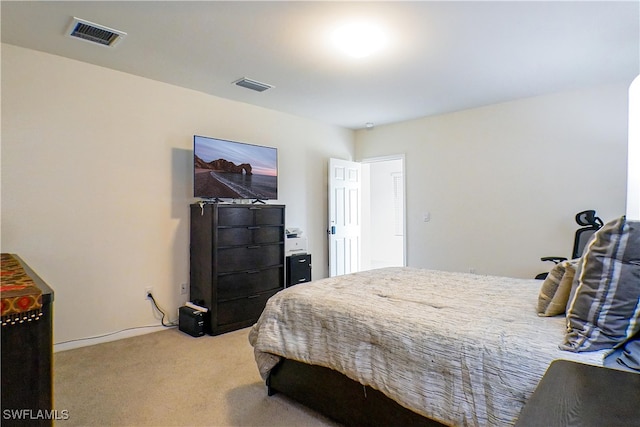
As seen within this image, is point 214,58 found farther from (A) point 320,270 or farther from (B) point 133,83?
(A) point 320,270

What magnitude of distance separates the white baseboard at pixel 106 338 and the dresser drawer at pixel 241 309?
2.19 feet

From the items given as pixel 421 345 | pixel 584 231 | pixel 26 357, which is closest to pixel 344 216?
pixel 584 231

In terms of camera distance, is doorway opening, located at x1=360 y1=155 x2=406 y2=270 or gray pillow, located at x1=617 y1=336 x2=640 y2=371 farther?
doorway opening, located at x1=360 y1=155 x2=406 y2=270

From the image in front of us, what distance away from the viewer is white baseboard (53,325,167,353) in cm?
307

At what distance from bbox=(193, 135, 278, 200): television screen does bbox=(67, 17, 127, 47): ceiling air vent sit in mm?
1098

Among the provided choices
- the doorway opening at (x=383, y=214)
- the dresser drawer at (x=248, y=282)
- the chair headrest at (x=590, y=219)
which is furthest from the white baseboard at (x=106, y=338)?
the doorway opening at (x=383, y=214)

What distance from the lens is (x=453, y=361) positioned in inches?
56.1

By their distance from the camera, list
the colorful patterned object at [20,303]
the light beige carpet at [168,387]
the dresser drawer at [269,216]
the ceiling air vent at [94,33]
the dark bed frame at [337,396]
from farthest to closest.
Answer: the dresser drawer at [269,216], the ceiling air vent at [94,33], the light beige carpet at [168,387], the dark bed frame at [337,396], the colorful patterned object at [20,303]

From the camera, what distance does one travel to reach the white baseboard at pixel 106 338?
307 centimetres

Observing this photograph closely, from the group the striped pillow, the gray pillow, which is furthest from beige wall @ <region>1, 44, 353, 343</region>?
the gray pillow

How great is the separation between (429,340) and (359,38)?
2.20 metres

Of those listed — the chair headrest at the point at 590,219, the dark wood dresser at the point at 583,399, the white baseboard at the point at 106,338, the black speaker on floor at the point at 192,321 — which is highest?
the chair headrest at the point at 590,219

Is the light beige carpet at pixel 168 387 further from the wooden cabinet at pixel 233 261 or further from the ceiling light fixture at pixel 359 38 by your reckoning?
the ceiling light fixture at pixel 359 38

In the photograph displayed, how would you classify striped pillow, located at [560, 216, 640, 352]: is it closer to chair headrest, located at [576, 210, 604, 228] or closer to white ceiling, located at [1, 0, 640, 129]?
white ceiling, located at [1, 0, 640, 129]
